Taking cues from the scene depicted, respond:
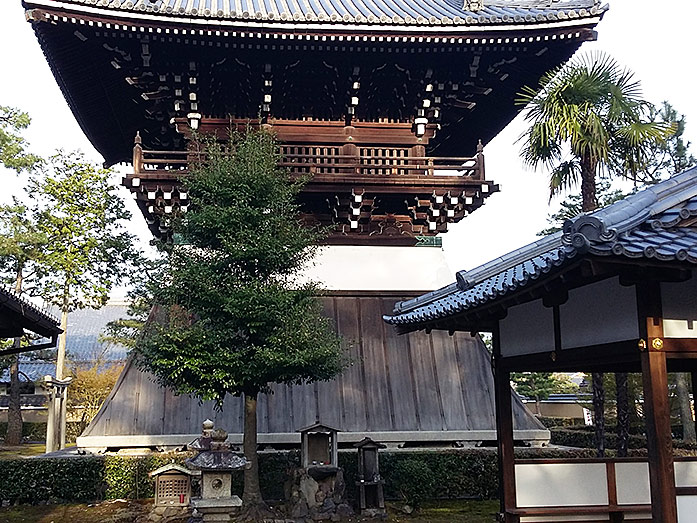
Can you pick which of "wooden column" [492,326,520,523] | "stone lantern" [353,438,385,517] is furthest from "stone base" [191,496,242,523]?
"wooden column" [492,326,520,523]

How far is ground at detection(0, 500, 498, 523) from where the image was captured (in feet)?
35.5

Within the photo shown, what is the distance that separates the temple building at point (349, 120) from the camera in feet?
42.2

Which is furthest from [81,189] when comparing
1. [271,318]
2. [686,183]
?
[686,183]

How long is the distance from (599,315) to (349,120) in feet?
31.2

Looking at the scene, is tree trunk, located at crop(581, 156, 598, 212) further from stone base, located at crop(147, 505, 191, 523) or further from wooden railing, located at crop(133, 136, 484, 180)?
stone base, located at crop(147, 505, 191, 523)

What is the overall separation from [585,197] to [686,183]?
658 cm

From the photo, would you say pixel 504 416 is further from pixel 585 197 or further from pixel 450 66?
pixel 450 66

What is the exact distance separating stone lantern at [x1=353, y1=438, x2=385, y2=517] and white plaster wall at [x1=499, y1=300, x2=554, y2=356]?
3833 millimetres

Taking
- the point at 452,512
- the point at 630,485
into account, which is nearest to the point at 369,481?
the point at 452,512

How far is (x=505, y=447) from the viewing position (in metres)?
8.89

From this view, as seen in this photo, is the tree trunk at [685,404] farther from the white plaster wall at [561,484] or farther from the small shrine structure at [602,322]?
the white plaster wall at [561,484]

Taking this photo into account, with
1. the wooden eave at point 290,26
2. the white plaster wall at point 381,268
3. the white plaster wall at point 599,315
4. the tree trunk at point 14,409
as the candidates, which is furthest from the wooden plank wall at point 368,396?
the tree trunk at point 14,409

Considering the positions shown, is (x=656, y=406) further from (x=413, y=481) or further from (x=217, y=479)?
(x=413, y=481)

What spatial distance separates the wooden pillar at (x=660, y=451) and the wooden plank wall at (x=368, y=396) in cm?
727
